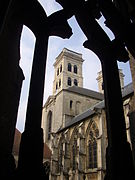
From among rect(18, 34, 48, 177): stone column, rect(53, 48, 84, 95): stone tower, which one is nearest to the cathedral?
rect(53, 48, 84, 95): stone tower

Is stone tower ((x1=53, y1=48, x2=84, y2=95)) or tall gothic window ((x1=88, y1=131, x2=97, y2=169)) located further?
stone tower ((x1=53, y1=48, x2=84, y2=95))

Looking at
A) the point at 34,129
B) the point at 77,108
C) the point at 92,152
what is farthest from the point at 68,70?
the point at 34,129

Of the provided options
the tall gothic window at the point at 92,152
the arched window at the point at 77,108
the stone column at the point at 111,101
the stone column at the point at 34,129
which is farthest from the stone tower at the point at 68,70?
the stone column at the point at 34,129

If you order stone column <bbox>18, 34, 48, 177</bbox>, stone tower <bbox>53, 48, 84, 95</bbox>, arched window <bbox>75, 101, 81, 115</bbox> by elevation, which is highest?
stone tower <bbox>53, 48, 84, 95</bbox>

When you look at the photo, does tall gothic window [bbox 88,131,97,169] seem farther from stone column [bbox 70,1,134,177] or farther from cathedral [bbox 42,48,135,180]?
stone column [bbox 70,1,134,177]

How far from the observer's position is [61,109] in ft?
78.0

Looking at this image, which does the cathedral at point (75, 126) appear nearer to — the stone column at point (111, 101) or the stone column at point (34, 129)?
the stone column at point (111, 101)

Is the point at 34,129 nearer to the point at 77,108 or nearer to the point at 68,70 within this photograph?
the point at 77,108

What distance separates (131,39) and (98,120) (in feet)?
42.1

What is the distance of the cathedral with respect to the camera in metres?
13.4

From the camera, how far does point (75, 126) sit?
1817 cm

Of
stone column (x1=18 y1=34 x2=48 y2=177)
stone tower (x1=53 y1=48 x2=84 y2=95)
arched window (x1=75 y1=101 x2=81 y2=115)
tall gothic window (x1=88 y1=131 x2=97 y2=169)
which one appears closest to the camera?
stone column (x1=18 y1=34 x2=48 y2=177)

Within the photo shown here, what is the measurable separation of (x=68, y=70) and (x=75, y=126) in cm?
1396

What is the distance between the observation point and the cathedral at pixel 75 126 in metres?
13.4
